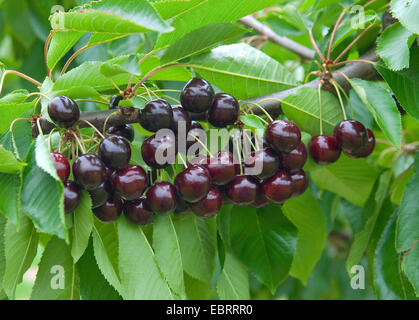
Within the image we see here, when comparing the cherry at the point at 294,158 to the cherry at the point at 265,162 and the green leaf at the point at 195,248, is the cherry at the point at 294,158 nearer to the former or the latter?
the cherry at the point at 265,162

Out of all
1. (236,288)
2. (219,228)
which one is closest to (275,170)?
(219,228)

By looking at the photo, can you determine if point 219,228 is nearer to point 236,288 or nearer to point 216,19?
point 236,288

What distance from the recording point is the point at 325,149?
1.18 metres

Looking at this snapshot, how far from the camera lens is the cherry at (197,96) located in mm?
1078

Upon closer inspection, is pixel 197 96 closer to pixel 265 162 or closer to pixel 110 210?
pixel 265 162

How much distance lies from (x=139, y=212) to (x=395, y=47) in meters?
0.76

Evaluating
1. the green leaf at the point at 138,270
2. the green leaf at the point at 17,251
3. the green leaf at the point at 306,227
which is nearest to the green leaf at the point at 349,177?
the green leaf at the point at 306,227

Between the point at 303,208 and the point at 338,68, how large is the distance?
458 millimetres

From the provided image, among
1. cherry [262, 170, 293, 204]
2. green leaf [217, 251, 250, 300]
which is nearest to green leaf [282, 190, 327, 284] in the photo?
green leaf [217, 251, 250, 300]

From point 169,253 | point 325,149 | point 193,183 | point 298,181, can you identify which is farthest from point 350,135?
point 169,253

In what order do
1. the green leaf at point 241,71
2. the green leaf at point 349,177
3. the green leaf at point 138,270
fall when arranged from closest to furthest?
the green leaf at point 138,270, the green leaf at point 241,71, the green leaf at point 349,177

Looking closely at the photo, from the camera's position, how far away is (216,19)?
3.59ft

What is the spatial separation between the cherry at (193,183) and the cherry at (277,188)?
6.1 inches

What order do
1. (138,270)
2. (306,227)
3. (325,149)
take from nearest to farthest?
1. (138,270)
2. (325,149)
3. (306,227)
